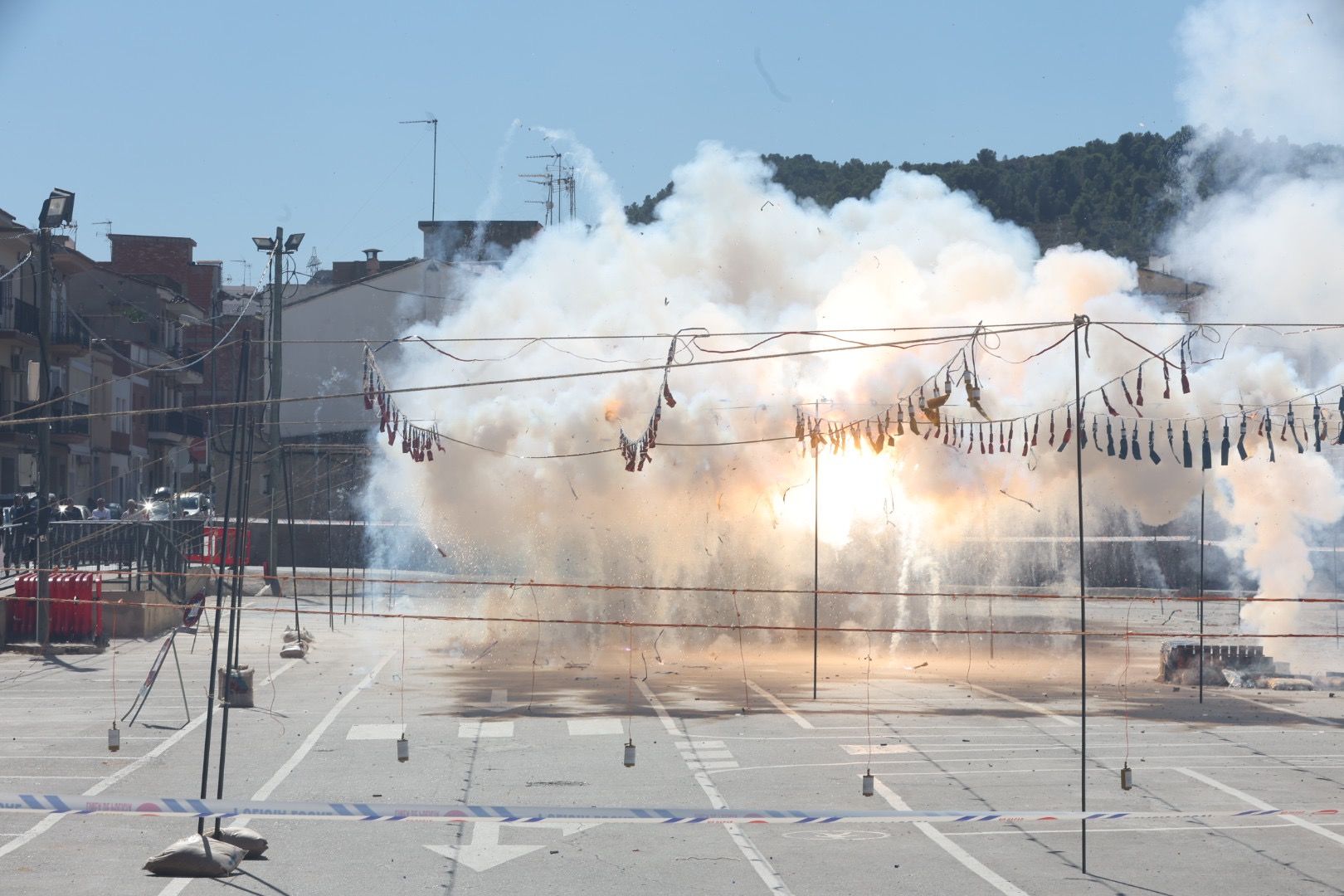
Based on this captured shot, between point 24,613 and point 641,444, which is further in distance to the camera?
point 641,444

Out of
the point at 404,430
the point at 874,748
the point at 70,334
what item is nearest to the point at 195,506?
the point at 70,334

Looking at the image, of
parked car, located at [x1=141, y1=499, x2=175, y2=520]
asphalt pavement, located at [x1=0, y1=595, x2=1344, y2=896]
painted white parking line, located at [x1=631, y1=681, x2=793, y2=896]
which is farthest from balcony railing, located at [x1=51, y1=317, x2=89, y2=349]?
painted white parking line, located at [x1=631, y1=681, x2=793, y2=896]

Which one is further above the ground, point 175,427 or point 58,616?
point 175,427

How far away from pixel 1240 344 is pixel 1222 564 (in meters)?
19.7

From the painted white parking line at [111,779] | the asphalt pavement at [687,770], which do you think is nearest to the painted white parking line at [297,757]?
the asphalt pavement at [687,770]

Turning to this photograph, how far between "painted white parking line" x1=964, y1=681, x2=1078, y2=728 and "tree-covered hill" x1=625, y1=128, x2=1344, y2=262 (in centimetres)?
3587

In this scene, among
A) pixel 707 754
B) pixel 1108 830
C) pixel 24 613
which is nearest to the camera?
pixel 1108 830

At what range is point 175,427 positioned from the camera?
71.8m

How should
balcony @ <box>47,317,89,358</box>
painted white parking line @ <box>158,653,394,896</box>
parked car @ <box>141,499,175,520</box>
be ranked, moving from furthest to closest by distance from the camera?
balcony @ <box>47,317,89,358</box> → parked car @ <box>141,499,175,520</box> → painted white parking line @ <box>158,653,394,896</box>

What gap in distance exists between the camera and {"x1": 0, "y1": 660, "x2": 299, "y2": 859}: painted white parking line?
14.6 m

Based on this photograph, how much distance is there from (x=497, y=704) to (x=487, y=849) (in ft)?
36.2

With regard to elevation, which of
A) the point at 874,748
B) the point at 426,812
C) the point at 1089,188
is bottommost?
the point at 874,748

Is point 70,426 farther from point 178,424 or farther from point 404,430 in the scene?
point 404,430

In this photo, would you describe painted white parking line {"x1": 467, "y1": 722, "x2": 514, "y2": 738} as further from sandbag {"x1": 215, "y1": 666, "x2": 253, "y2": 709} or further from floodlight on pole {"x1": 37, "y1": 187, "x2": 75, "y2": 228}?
floodlight on pole {"x1": 37, "y1": 187, "x2": 75, "y2": 228}
